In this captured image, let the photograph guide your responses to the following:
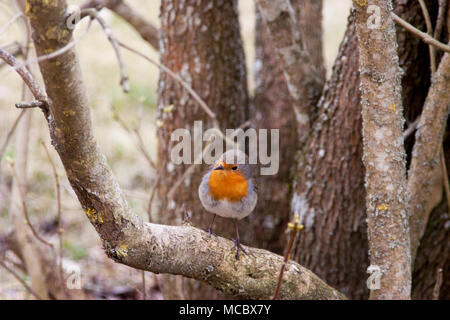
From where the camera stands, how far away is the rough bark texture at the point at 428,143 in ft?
6.68

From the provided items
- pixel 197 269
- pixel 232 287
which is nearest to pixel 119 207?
pixel 197 269

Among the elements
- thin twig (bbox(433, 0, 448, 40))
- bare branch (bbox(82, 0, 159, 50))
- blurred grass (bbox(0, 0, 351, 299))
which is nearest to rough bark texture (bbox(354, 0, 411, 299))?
thin twig (bbox(433, 0, 448, 40))

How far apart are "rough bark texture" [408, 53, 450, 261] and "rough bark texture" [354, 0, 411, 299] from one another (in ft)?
0.80

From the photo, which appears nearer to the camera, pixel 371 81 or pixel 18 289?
pixel 371 81

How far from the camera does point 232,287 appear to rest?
1.90 meters

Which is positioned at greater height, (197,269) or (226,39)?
(226,39)

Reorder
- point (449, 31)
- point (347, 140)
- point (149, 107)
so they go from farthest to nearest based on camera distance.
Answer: point (149, 107)
point (347, 140)
point (449, 31)

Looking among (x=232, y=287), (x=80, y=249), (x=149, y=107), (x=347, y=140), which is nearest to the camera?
(x=232, y=287)

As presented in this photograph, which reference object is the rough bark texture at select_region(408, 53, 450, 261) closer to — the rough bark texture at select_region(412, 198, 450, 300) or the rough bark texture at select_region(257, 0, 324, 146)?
the rough bark texture at select_region(412, 198, 450, 300)

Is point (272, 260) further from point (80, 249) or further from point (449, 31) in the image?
point (80, 249)

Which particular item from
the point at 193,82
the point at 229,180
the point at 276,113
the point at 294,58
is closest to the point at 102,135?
the point at 276,113

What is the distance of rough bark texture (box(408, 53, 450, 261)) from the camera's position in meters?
2.04
